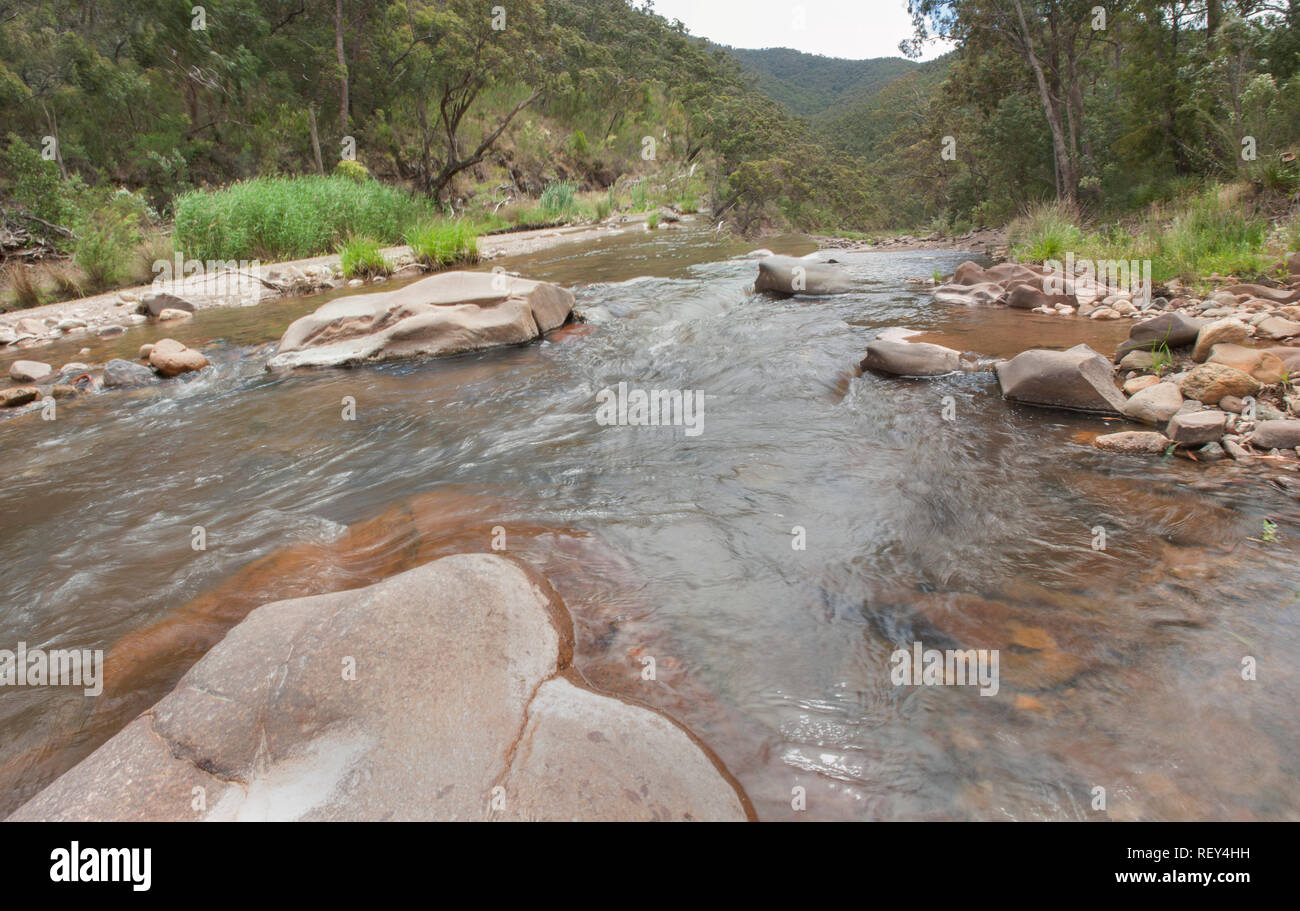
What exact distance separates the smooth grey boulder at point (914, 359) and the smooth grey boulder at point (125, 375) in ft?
23.7

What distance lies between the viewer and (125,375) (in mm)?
6598

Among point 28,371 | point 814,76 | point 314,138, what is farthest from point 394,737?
point 814,76

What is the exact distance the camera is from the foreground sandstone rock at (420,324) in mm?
7051

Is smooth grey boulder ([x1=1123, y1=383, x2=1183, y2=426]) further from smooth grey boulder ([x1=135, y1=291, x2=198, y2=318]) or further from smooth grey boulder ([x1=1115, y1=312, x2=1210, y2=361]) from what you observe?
smooth grey boulder ([x1=135, y1=291, x2=198, y2=318])

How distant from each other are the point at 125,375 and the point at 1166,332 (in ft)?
31.0

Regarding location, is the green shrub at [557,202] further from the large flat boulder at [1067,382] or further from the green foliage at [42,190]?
the large flat boulder at [1067,382]

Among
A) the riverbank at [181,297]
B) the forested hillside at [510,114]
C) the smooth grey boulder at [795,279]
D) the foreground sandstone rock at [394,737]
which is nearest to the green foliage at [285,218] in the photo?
the riverbank at [181,297]

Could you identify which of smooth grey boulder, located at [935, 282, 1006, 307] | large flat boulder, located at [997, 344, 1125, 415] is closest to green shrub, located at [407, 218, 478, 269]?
smooth grey boulder, located at [935, 282, 1006, 307]

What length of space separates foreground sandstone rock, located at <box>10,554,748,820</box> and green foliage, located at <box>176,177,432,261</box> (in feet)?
43.5

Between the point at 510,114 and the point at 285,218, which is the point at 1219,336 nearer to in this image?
the point at 285,218

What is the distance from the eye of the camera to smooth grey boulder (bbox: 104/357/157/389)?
655 centimetres

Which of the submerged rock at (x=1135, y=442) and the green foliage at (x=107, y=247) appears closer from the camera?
the submerged rock at (x=1135, y=442)
